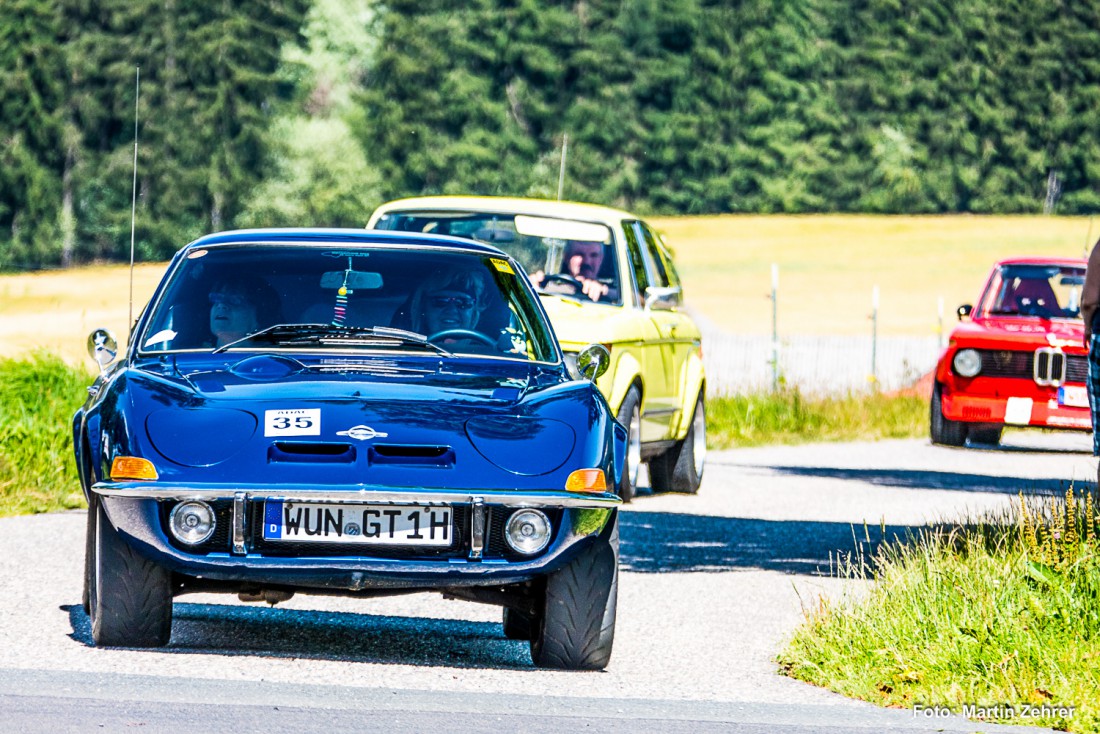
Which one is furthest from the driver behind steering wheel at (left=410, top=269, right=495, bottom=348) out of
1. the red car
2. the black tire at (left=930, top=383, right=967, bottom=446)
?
the black tire at (left=930, top=383, right=967, bottom=446)

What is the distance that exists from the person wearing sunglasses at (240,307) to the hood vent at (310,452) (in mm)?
1158

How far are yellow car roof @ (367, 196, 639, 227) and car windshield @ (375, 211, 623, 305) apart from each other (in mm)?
35

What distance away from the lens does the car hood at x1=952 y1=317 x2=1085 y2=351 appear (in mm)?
19391

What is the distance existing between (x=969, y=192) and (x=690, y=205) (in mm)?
12519

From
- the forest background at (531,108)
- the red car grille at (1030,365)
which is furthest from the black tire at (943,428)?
the forest background at (531,108)

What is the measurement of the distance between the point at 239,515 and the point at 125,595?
551mm

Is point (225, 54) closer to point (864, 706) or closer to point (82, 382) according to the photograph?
point (82, 382)

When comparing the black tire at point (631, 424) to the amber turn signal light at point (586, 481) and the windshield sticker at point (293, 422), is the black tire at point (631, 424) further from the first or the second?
the windshield sticker at point (293, 422)

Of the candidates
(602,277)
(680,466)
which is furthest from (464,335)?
(680,466)

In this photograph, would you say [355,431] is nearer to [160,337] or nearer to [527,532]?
[527,532]

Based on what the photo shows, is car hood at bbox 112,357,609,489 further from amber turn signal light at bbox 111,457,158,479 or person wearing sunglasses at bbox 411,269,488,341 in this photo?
person wearing sunglasses at bbox 411,269,488,341

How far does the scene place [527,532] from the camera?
7145mm

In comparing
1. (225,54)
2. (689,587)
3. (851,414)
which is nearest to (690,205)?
(225,54)

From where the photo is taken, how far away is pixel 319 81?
6688 cm
